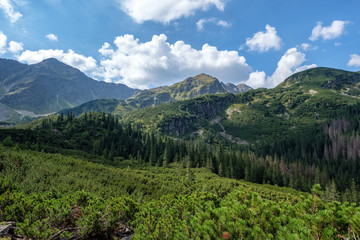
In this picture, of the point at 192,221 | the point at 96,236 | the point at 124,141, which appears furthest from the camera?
the point at 124,141

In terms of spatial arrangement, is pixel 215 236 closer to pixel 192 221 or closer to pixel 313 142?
pixel 192 221

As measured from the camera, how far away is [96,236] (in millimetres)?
14672

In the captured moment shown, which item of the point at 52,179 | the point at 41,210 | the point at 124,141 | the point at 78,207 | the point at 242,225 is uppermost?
the point at 242,225

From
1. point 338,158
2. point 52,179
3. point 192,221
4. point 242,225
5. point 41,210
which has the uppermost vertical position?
point 242,225

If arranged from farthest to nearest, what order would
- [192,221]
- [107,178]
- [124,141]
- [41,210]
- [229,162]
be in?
[124,141]
[229,162]
[107,178]
[41,210]
[192,221]

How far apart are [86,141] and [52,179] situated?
379ft

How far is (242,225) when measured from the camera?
8.27m

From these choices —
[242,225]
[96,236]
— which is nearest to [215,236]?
[242,225]

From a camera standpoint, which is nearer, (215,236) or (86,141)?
(215,236)

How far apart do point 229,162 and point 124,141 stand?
272 feet

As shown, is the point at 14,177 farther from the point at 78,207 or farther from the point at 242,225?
the point at 242,225

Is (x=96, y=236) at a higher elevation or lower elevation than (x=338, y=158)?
→ higher

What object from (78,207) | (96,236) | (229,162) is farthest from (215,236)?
(229,162)

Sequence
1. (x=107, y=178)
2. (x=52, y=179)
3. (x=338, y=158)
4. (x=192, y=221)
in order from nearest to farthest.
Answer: (x=192, y=221) → (x=52, y=179) → (x=107, y=178) → (x=338, y=158)
